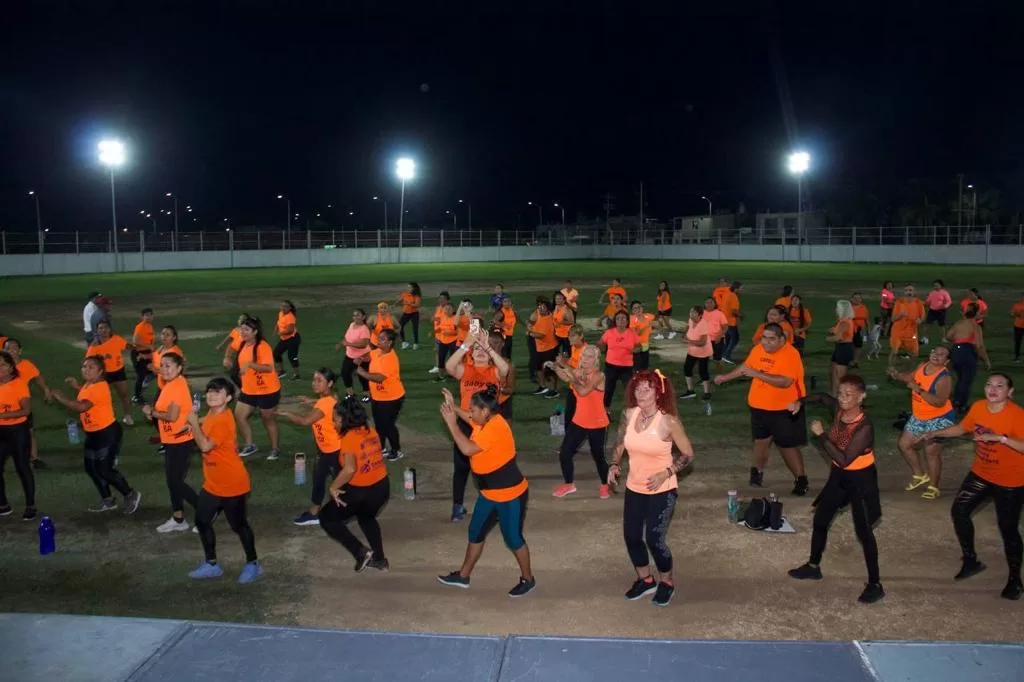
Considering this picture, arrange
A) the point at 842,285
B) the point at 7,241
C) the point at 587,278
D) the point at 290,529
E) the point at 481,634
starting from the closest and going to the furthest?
the point at 481,634
the point at 290,529
the point at 842,285
the point at 587,278
the point at 7,241

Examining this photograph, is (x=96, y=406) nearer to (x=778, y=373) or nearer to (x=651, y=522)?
(x=651, y=522)

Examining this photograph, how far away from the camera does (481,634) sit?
6.26 meters

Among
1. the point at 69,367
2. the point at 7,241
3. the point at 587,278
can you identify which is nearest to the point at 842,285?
the point at 587,278

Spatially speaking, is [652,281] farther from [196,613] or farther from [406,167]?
[196,613]

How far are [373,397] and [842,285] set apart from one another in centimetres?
3685

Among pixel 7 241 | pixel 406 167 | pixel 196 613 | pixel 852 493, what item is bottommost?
pixel 196 613

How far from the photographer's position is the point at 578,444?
927 cm

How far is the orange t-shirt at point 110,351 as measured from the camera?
495 inches

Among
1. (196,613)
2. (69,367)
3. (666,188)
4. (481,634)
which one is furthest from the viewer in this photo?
(666,188)

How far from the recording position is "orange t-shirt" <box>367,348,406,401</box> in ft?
32.6

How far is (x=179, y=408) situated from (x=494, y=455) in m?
3.14

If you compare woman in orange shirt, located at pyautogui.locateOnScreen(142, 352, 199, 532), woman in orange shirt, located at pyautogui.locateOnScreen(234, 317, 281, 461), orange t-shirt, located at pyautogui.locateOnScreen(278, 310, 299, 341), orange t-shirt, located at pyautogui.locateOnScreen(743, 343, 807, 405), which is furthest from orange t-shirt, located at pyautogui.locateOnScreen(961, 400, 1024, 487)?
orange t-shirt, located at pyautogui.locateOnScreen(278, 310, 299, 341)

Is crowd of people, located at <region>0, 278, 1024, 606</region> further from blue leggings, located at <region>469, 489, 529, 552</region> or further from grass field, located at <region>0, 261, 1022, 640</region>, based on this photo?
grass field, located at <region>0, 261, 1022, 640</region>

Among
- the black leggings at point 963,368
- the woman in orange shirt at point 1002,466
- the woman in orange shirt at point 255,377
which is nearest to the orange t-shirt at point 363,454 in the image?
the woman in orange shirt at point 255,377
